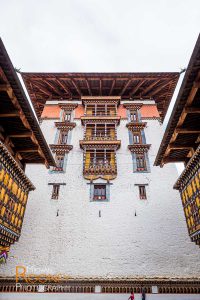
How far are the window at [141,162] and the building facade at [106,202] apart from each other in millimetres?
72

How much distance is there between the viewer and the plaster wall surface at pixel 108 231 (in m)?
13.1

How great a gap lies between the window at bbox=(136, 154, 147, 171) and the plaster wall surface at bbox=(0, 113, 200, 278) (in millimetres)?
552

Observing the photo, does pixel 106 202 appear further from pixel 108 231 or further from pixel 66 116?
pixel 66 116

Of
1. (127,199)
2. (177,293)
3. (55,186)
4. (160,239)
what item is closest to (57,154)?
(55,186)

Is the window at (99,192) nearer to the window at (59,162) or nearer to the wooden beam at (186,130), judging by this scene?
the window at (59,162)

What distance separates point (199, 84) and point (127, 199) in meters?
9.63

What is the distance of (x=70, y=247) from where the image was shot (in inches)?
537

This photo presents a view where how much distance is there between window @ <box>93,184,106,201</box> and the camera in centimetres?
1555

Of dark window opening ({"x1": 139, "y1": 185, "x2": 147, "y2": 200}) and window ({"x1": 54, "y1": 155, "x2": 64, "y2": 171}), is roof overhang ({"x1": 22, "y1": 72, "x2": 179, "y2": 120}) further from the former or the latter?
dark window opening ({"x1": 139, "y1": 185, "x2": 147, "y2": 200})

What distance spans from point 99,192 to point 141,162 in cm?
389

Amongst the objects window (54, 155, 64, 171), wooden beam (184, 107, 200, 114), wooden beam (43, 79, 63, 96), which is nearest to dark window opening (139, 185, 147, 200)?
window (54, 155, 64, 171)

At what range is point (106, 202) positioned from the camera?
15188 millimetres

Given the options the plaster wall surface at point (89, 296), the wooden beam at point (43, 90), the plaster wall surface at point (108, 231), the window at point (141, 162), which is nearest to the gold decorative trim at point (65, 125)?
the plaster wall surface at point (108, 231)

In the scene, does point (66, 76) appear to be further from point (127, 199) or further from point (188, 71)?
point (188, 71)
